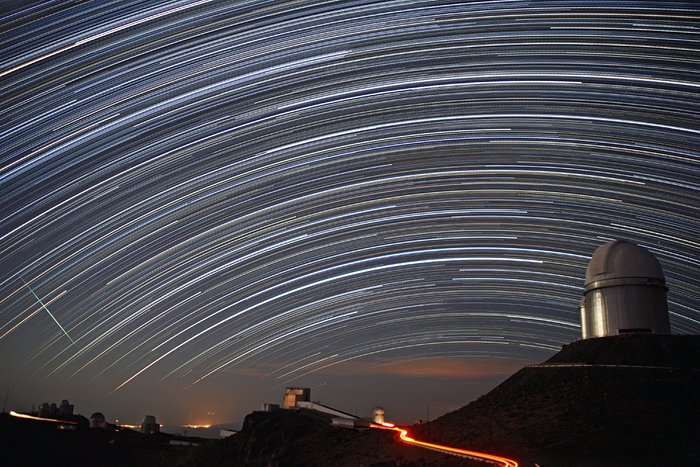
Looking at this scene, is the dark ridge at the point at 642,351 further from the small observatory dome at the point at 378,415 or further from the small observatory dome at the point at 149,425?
the small observatory dome at the point at 149,425

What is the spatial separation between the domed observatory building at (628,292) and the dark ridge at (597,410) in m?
1.01

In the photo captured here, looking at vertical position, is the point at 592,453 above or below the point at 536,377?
below

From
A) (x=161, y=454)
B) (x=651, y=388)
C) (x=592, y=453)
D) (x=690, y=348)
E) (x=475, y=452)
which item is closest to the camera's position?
(x=592, y=453)

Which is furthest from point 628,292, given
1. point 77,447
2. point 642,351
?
point 77,447

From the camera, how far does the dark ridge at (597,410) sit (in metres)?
→ 23.2

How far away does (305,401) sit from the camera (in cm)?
5884

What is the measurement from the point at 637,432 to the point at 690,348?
10.9 meters

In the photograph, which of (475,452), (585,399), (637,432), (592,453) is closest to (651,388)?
(585,399)

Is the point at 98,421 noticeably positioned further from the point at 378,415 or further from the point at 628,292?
the point at 628,292

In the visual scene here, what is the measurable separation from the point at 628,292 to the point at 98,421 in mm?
56427

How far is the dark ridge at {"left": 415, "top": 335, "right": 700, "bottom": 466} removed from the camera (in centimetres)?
2320

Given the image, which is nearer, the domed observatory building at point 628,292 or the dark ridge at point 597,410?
the dark ridge at point 597,410

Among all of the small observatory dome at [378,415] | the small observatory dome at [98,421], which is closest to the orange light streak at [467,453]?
the small observatory dome at [378,415]

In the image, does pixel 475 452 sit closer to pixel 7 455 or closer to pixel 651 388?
pixel 651 388
